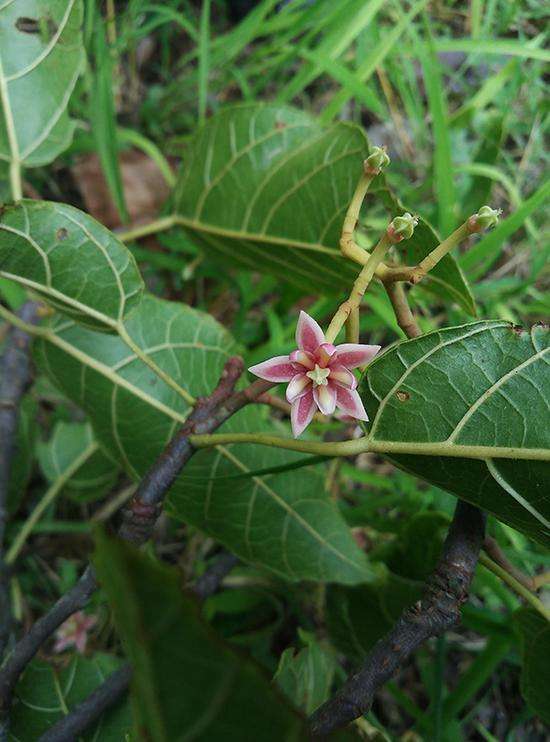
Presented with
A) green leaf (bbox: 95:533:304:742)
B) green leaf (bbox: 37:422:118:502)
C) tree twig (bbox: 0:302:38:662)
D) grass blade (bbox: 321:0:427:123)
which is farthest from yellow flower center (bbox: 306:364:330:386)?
grass blade (bbox: 321:0:427:123)

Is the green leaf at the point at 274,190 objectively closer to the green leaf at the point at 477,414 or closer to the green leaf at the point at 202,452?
the green leaf at the point at 202,452

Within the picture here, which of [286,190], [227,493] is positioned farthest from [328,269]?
[227,493]

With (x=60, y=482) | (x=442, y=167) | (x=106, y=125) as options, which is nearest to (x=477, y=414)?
(x=442, y=167)

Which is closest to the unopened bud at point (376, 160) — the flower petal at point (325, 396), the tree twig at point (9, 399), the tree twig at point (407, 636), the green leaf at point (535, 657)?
the flower petal at point (325, 396)

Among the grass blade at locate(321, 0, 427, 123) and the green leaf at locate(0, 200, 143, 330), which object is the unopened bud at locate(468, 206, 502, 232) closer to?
the green leaf at locate(0, 200, 143, 330)

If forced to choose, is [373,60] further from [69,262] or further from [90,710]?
[90,710]

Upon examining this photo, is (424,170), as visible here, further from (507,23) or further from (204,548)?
(204,548)
